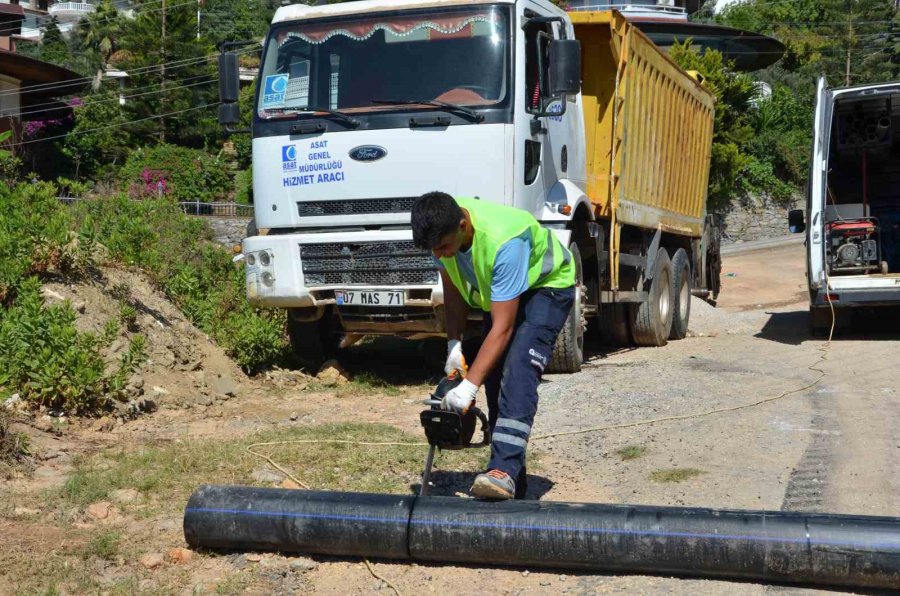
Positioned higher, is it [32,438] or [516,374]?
[516,374]

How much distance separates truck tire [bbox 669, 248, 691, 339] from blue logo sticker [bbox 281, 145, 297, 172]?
5891 mm

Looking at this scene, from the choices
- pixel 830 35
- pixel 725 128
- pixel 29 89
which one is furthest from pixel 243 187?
pixel 830 35

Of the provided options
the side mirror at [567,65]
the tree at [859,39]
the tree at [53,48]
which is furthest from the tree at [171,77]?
the side mirror at [567,65]

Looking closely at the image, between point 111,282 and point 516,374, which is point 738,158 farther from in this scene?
point 516,374

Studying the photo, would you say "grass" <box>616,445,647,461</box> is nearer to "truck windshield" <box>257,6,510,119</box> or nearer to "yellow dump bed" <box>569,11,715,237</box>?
"truck windshield" <box>257,6,510,119</box>

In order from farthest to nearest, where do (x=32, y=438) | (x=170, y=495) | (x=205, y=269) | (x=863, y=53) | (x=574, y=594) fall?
(x=863, y=53) → (x=205, y=269) → (x=32, y=438) → (x=170, y=495) → (x=574, y=594)

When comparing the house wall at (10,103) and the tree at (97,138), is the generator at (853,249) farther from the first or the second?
the tree at (97,138)

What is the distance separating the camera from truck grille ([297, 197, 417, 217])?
7809mm

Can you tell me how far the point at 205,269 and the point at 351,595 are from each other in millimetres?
7446

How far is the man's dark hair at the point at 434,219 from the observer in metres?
4.24

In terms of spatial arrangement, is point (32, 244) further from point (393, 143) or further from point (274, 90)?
point (393, 143)

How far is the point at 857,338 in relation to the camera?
37.5ft

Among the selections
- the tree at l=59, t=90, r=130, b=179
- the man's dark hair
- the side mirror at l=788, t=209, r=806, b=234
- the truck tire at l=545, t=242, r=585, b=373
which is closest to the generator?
the side mirror at l=788, t=209, r=806, b=234

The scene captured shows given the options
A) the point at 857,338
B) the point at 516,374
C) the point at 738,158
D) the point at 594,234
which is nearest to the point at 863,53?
the point at 738,158
